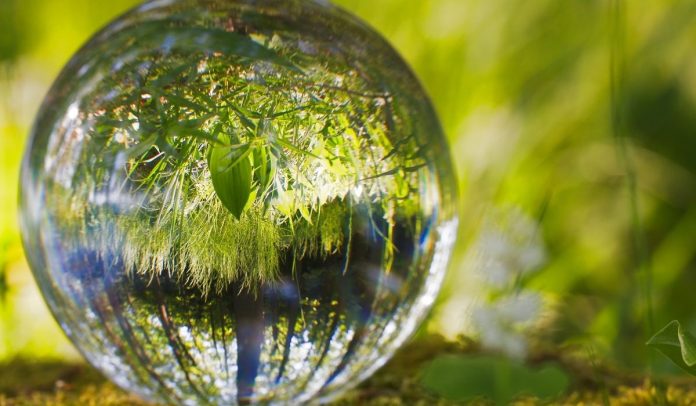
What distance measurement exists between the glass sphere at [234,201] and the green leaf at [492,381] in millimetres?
151

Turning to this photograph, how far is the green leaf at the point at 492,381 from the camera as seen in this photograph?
1007mm

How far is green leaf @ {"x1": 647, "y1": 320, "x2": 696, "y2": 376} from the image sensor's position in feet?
2.19

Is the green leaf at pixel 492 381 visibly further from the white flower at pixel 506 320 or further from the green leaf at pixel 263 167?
the green leaf at pixel 263 167

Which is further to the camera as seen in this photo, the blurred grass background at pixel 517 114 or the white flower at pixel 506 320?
the blurred grass background at pixel 517 114

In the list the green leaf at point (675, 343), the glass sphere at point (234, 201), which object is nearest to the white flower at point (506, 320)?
the glass sphere at point (234, 201)

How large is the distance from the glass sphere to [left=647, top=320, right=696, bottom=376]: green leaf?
280 mm

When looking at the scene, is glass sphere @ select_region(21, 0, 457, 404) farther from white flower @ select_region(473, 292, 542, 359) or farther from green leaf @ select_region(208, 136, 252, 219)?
white flower @ select_region(473, 292, 542, 359)

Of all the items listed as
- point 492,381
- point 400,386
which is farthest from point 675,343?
point 400,386

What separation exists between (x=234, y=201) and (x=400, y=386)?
0.58 metres

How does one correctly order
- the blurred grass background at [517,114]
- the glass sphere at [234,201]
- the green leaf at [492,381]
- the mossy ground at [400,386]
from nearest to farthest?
the glass sphere at [234,201]
the green leaf at [492,381]
the mossy ground at [400,386]
the blurred grass background at [517,114]

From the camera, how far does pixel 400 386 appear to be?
1215mm

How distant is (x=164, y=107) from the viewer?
30.9 inches

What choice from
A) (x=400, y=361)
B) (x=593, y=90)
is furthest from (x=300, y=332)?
(x=593, y=90)

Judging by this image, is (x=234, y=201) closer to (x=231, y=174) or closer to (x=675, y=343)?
(x=231, y=174)
